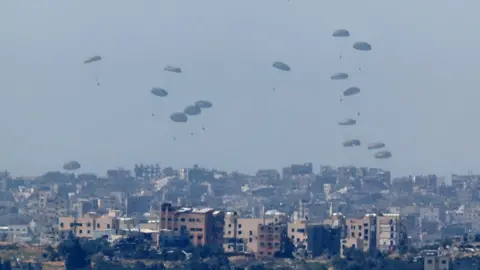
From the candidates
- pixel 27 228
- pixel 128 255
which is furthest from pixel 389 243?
pixel 27 228

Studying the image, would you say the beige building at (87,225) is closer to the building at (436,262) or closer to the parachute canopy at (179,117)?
the parachute canopy at (179,117)

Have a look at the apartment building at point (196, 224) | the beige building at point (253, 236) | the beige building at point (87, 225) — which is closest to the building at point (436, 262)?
the beige building at point (253, 236)

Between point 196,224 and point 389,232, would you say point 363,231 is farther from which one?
point 196,224

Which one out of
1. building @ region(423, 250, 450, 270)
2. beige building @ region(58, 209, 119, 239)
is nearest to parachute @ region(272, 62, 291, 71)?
beige building @ region(58, 209, 119, 239)

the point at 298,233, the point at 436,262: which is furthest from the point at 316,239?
the point at 436,262

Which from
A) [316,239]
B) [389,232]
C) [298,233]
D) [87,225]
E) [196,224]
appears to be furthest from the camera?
[87,225]
